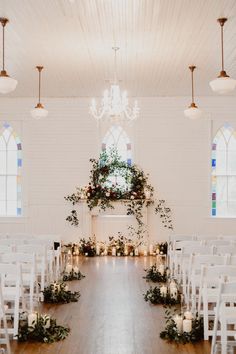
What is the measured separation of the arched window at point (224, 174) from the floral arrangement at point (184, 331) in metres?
10.2

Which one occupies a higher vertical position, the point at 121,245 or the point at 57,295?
the point at 121,245

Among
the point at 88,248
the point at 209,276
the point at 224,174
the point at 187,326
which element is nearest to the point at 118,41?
the point at 209,276

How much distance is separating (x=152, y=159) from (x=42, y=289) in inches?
333

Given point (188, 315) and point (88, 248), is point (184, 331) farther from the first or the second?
point (88, 248)

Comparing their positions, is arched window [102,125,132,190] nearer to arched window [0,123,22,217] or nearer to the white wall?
the white wall

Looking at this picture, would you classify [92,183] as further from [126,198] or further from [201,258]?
[201,258]

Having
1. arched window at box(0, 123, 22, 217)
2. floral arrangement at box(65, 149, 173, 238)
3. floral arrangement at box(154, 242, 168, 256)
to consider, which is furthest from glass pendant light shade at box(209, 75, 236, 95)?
arched window at box(0, 123, 22, 217)

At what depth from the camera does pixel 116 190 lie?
1619cm

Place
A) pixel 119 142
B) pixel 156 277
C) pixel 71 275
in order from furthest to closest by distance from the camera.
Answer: pixel 119 142
pixel 71 275
pixel 156 277

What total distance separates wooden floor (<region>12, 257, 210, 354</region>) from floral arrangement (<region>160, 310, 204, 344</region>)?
138mm

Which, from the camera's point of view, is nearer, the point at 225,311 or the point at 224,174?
the point at 225,311

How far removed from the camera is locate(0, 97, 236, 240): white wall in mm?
16578

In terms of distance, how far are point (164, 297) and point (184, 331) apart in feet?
7.17

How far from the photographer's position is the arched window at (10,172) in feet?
55.7
